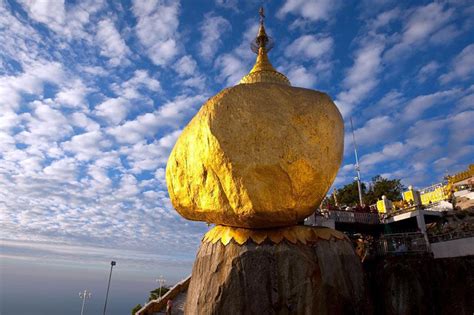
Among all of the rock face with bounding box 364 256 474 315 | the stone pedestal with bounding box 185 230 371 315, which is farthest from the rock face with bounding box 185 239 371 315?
the rock face with bounding box 364 256 474 315

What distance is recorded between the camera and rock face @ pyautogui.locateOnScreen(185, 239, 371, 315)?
28.2 ft

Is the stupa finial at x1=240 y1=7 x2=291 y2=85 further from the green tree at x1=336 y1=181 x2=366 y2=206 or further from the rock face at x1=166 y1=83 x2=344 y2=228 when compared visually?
the green tree at x1=336 y1=181 x2=366 y2=206

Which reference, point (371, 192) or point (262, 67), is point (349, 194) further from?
point (262, 67)

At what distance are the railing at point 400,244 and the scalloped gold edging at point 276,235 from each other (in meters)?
5.74

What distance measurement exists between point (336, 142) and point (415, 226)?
1130 centimetres

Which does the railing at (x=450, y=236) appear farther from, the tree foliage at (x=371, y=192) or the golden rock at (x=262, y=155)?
the tree foliage at (x=371, y=192)

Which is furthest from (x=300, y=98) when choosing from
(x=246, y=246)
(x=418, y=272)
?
(x=418, y=272)

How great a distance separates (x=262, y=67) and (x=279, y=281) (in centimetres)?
846

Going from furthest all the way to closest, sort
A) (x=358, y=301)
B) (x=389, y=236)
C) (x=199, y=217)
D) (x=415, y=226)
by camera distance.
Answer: (x=415, y=226) < (x=389, y=236) < (x=199, y=217) < (x=358, y=301)

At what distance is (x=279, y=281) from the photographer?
8703 millimetres

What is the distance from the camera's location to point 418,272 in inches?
466

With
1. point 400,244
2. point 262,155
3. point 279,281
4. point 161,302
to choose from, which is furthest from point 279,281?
point 161,302

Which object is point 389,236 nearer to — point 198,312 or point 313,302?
point 313,302

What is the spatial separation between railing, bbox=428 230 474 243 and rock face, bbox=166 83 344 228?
6.93m
